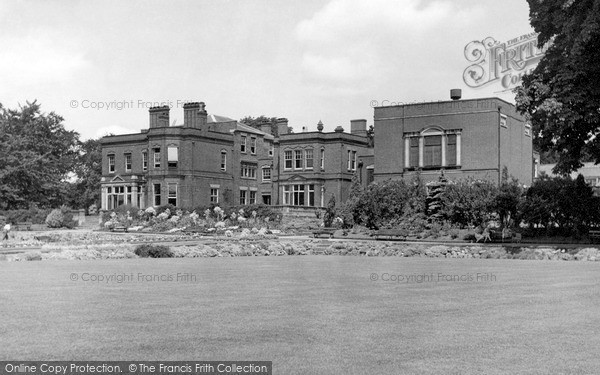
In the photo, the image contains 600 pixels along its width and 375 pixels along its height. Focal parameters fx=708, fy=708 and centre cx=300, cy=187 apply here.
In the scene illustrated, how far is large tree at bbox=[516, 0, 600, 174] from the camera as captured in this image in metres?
25.3

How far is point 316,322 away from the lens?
394 inches

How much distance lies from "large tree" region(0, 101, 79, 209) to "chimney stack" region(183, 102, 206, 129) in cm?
1626

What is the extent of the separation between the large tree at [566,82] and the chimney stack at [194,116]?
147ft

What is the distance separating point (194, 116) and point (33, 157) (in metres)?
17.7

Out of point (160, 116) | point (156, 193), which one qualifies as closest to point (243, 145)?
point (160, 116)

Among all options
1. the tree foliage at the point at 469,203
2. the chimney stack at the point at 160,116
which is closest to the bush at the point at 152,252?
the tree foliage at the point at 469,203

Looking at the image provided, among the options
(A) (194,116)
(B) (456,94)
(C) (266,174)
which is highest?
(A) (194,116)

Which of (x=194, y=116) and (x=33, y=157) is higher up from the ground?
(x=194, y=116)

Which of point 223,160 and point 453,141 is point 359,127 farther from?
point 453,141

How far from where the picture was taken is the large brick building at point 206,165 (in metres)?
68.8

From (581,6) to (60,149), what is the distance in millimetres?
75093

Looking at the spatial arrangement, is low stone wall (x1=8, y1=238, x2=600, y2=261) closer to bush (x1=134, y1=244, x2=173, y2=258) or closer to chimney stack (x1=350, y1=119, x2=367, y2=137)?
bush (x1=134, y1=244, x2=173, y2=258)

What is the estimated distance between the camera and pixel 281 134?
72.4m

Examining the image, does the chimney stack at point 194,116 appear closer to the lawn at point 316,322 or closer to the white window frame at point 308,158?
the white window frame at point 308,158
